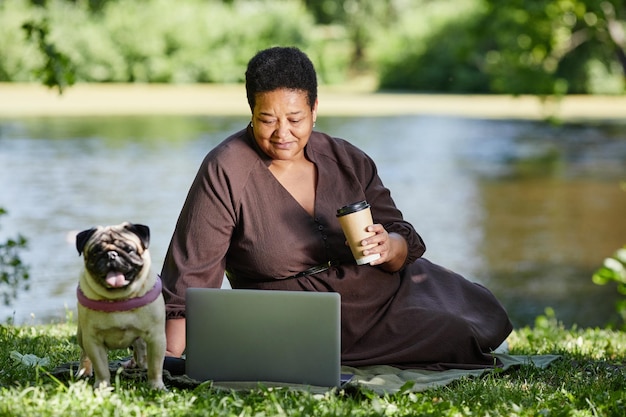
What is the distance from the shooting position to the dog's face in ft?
10.2

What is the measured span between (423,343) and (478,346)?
0.23m

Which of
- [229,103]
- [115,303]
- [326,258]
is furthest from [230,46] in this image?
[115,303]

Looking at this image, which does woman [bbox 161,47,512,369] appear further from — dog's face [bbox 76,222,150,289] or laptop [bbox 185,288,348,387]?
dog's face [bbox 76,222,150,289]

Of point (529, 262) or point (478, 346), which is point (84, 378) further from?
point (529, 262)

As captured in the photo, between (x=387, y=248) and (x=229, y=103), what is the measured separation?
31.1 meters

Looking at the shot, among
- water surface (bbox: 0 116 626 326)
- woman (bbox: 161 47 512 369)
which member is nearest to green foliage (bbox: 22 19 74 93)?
water surface (bbox: 0 116 626 326)

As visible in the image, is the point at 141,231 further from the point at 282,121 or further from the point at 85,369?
the point at 282,121

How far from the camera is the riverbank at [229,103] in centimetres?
3068

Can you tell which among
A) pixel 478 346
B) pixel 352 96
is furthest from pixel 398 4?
pixel 478 346

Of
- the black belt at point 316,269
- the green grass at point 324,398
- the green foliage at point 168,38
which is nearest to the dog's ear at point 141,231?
the green grass at point 324,398

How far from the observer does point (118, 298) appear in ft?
10.5

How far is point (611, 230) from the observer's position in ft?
43.4

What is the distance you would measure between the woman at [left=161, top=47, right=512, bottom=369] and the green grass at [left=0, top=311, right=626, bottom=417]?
0.33 meters

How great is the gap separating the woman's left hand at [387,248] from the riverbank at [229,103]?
24.5 meters
